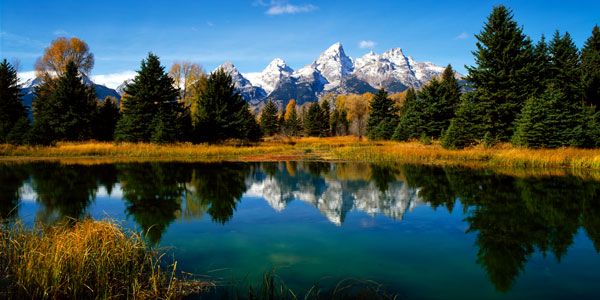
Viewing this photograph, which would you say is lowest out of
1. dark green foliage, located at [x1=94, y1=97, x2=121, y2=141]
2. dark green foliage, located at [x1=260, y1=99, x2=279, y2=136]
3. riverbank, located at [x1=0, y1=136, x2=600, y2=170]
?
riverbank, located at [x1=0, y1=136, x2=600, y2=170]

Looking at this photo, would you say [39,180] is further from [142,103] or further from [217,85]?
[217,85]

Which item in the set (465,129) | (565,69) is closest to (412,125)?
(465,129)

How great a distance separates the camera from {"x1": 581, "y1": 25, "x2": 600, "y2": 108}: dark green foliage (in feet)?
98.3

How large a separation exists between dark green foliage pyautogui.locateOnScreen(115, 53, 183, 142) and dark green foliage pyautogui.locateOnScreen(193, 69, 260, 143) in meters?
2.25

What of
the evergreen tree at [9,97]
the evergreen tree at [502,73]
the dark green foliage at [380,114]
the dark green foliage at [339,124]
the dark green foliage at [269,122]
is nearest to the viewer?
the evergreen tree at [502,73]

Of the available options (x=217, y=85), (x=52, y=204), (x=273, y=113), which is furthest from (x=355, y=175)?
(x=273, y=113)

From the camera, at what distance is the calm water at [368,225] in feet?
18.2

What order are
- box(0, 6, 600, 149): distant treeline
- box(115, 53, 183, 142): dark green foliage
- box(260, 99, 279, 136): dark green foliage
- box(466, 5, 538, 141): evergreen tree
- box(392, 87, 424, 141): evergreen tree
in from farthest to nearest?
box(260, 99, 279, 136): dark green foliage < box(392, 87, 424, 141): evergreen tree < box(115, 53, 183, 142): dark green foliage < box(466, 5, 538, 141): evergreen tree < box(0, 6, 600, 149): distant treeline

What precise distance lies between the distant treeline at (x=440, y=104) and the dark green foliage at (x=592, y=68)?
89 millimetres

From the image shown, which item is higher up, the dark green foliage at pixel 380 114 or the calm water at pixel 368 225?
the dark green foliage at pixel 380 114

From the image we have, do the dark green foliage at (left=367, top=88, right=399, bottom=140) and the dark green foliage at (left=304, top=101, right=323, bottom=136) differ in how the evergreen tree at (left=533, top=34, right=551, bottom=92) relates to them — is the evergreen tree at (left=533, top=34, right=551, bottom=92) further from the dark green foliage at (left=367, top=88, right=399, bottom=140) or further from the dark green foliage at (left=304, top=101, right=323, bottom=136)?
the dark green foliage at (left=304, top=101, right=323, bottom=136)

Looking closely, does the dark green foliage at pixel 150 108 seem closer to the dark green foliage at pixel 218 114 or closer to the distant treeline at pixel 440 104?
the distant treeline at pixel 440 104

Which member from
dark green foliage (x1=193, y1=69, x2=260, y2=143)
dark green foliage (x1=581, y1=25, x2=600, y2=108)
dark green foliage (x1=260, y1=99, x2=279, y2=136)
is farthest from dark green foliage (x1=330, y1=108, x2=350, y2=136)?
dark green foliage (x1=581, y1=25, x2=600, y2=108)

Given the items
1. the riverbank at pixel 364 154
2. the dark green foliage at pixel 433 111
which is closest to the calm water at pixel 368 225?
the riverbank at pixel 364 154
